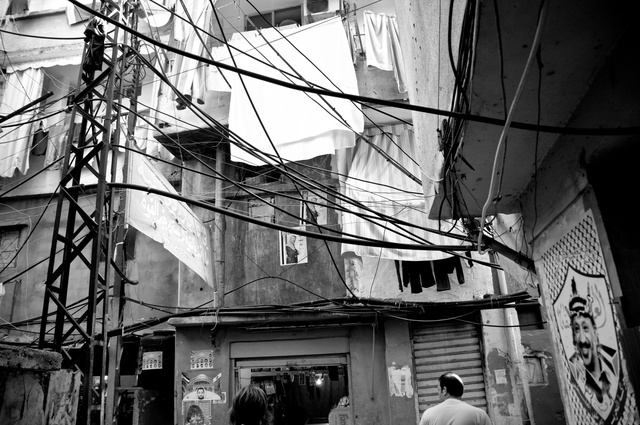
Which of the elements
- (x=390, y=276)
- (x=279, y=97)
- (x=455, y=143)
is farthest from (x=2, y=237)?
(x=455, y=143)

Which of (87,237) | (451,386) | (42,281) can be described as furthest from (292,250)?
(42,281)

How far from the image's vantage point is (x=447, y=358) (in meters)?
9.48

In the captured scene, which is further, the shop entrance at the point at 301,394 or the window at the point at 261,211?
the shop entrance at the point at 301,394

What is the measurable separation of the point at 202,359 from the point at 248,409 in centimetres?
753

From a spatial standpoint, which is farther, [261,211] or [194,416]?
[261,211]

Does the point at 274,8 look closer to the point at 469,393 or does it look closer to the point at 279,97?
the point at 279,97

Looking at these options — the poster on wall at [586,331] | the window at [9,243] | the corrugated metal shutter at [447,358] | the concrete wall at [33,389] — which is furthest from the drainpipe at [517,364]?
the window at [9,243]

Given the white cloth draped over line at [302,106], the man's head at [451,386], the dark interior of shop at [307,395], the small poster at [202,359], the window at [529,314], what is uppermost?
the white cloth draped over line at [302,106]

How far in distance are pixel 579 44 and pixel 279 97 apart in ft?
23.6

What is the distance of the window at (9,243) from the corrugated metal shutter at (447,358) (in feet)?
36.0

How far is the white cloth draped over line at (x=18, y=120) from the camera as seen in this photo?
41.3 feet

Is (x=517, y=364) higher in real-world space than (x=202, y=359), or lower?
lower

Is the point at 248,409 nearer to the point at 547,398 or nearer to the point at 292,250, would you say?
the point at 292,250

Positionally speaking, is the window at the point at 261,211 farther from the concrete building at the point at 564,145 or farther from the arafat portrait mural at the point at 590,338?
the arafat portrait mural at the point at 590,338
